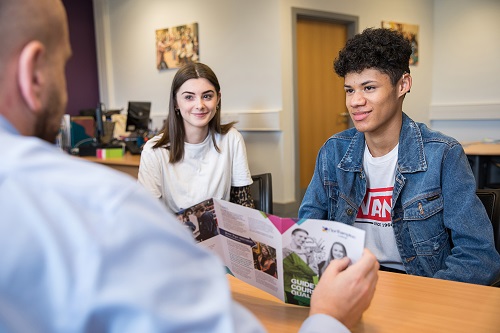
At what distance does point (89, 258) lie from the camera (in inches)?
17.1

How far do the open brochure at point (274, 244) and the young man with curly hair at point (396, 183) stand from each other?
0.59 meters

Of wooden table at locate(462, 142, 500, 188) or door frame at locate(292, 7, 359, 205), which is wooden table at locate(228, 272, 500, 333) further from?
door frame at locate(292, 7, 359, 205)

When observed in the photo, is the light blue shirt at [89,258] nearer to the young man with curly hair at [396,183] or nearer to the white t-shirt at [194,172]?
the young man with curly hair at [396,183]

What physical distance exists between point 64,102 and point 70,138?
4333mm

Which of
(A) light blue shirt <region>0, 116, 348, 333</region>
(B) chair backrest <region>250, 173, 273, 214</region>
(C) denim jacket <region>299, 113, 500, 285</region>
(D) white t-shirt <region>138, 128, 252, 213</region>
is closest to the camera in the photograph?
(A) light blue shirt <region>0, 116, 348, 333</region>

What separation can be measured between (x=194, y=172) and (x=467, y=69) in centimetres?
584

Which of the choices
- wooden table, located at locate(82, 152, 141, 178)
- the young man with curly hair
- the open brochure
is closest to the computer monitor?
wooden table, located at locate(82, 152, 141, 178)

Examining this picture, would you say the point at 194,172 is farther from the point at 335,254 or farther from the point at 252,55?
the point at 252,55

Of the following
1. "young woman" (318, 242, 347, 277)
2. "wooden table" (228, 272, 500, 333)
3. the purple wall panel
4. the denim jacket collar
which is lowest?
"wooden table" (228, 272, 500, 333)

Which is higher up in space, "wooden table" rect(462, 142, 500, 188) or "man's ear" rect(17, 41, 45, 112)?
"man's ear" rect(17, 41, 45, 112)

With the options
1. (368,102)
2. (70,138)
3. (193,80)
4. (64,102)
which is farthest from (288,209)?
(64,102)

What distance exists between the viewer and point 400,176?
1.52 metres

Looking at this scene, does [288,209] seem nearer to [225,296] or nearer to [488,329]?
[488,329]

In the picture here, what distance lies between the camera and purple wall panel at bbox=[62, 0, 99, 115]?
6926mm
